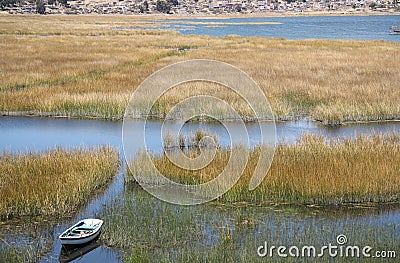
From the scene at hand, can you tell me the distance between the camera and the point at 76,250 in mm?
10086

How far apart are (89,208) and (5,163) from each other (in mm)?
2847

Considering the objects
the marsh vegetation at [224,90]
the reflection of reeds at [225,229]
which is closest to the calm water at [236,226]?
the reflection of reeds at [225,229]

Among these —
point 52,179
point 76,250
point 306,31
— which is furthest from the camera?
point 306,31

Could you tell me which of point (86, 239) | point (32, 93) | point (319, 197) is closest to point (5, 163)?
point (86, 239)

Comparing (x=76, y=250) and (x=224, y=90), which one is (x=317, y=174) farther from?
(x=224, y=90)

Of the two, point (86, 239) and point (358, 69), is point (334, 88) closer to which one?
point (358, 69)

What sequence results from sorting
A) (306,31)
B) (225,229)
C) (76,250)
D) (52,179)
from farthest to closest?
(306,31) → (52,179) → (225,229) → (76,250)

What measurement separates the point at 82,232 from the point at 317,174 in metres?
5.19

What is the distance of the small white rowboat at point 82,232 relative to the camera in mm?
9969

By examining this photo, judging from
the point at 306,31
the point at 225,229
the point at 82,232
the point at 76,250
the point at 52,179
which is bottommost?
the point at 306,31

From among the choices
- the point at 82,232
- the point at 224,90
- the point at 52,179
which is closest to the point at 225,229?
the point at 82,232

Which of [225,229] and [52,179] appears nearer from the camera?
[225,229]

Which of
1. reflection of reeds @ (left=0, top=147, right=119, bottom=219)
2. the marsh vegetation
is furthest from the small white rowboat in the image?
the marsh vegetation

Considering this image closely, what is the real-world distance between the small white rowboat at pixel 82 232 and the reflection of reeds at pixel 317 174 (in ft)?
9.64
